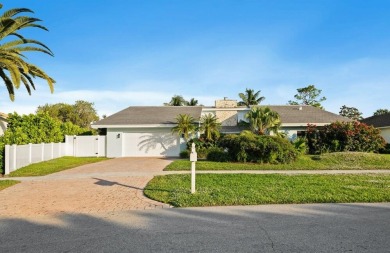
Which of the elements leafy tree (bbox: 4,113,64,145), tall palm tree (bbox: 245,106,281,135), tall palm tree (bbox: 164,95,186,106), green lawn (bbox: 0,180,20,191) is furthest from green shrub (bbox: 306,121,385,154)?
tall palm tree (bbox: 164,95,186,106)

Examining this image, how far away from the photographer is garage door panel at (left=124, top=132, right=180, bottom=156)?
73.0ft

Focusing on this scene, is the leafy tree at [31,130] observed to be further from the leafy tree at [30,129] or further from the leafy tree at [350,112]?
the leafy tree at [350,112]

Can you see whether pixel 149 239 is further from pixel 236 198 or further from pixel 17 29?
pixel 17 29

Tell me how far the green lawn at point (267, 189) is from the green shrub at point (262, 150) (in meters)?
3.73

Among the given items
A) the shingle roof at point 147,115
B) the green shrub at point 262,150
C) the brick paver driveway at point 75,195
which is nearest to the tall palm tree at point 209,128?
the shingle roof at point 147,115

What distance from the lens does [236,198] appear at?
7.33m

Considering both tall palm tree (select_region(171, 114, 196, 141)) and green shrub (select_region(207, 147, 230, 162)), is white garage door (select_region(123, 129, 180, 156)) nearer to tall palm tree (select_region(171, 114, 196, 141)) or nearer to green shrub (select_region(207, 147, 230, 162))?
tall palm tree (select_region(171, 114, 196, 141))

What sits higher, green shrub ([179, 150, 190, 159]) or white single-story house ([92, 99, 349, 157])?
white single-story house ([92, 99, 349, 157])

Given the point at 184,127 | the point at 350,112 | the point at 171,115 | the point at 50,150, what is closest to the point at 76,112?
the point at 171,115

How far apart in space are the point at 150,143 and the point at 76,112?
2953 centimetres

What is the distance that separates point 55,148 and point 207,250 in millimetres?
18592

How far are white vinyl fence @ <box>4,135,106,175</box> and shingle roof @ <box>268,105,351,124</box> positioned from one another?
49.2ft

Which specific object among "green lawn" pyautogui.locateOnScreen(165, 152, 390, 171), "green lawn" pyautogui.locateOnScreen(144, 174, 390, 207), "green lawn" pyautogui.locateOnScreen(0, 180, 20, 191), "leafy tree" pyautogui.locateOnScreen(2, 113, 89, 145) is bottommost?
"green lawn" pyautogui.locateOnScreen(0, 180, 20, 191)

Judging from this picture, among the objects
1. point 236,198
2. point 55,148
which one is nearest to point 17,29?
point 55,148
